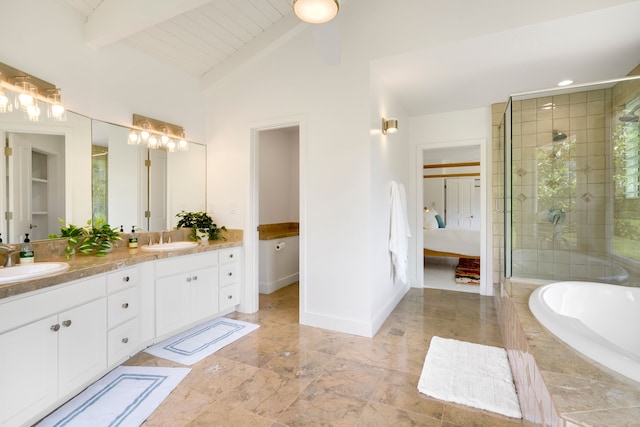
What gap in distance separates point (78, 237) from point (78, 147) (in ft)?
2.37

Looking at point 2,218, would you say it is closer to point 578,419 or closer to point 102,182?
point 102,182

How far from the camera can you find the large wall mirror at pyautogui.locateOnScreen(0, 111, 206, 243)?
79.8 inches

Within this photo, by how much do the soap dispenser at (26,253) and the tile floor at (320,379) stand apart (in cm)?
101

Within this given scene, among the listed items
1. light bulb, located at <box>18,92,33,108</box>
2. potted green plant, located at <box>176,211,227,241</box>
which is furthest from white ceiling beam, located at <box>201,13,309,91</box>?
light bulb, located at <box>18,92,33,108</box>

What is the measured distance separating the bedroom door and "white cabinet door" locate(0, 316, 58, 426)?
22.4ft

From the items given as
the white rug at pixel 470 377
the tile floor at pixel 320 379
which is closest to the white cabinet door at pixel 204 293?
the tile floor at pixel 320 379

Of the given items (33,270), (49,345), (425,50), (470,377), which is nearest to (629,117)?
(425,50)

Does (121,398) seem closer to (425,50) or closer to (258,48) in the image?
(258,48)

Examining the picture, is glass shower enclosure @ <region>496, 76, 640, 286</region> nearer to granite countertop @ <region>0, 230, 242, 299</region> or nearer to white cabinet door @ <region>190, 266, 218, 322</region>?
white cabinet door @ <region>190, 266, 218, 322</region>

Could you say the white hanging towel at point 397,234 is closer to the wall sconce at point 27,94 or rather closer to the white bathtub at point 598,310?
the white bathtub at point 598,310

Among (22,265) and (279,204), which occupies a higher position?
(279,204)

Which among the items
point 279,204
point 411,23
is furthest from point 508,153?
point 279,204

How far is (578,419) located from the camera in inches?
36.5

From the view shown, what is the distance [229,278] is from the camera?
10.4 feet
